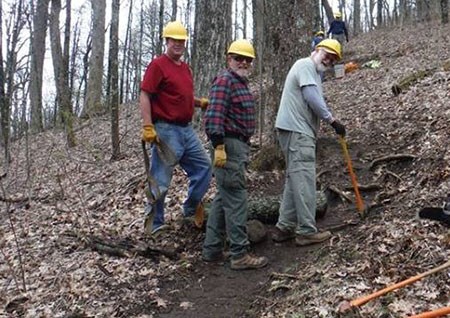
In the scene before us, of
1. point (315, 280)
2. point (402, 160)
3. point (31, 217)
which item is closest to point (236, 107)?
point (315, 280)

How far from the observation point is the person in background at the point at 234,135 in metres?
5.42

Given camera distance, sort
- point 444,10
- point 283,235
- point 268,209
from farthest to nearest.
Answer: point 444,10
point 268,209
point 283,235

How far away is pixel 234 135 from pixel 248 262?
1342 mm

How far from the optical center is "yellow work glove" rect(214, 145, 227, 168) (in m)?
5.36

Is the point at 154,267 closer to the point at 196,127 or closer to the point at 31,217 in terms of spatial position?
the point at 31,217

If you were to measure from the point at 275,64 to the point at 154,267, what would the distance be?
3.53 metres

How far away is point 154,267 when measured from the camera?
586 centimetres

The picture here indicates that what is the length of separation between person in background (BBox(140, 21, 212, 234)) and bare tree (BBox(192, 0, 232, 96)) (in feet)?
9.04

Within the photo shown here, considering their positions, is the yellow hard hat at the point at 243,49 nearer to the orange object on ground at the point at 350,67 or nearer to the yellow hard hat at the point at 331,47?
the yellow hard hat at the point at 331,47

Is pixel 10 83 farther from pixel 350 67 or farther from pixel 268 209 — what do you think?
pixel 350 67

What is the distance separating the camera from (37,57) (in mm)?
20438

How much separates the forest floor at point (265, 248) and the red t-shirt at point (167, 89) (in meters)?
1.40

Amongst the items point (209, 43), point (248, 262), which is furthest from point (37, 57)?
point (248, 262)

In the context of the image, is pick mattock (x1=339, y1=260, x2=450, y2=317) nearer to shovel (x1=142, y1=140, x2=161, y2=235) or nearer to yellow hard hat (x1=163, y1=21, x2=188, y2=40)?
shovel (x1=142, y1=140, x2=161, y2=235)
